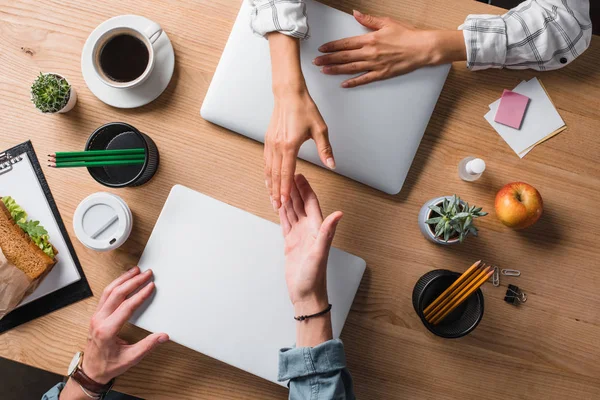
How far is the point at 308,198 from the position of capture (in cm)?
79

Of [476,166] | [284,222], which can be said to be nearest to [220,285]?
[284,222]

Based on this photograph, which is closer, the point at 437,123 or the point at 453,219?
the point at 453,219

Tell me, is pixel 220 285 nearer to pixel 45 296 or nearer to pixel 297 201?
pixel 297 201

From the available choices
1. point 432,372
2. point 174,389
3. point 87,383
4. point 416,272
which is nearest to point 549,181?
point 416,272

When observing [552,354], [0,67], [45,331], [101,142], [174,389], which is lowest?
[552,354]

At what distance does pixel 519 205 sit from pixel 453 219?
0.46ft

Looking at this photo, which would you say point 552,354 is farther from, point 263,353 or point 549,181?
point 263,353

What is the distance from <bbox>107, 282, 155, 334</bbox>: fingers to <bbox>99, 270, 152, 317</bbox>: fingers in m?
0.01

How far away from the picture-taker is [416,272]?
86 cm

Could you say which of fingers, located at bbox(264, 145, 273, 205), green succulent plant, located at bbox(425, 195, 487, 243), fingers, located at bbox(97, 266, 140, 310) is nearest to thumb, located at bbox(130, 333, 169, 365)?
fingers, located at bbox(97, 266, 140, 310)

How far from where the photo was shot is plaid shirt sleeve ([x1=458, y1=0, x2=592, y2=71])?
2.76ft

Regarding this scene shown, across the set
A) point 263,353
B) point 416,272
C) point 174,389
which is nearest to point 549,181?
point 416,272

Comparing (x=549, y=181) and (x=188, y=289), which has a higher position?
(x=188, y=289)

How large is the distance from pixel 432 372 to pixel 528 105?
57 centimetres
